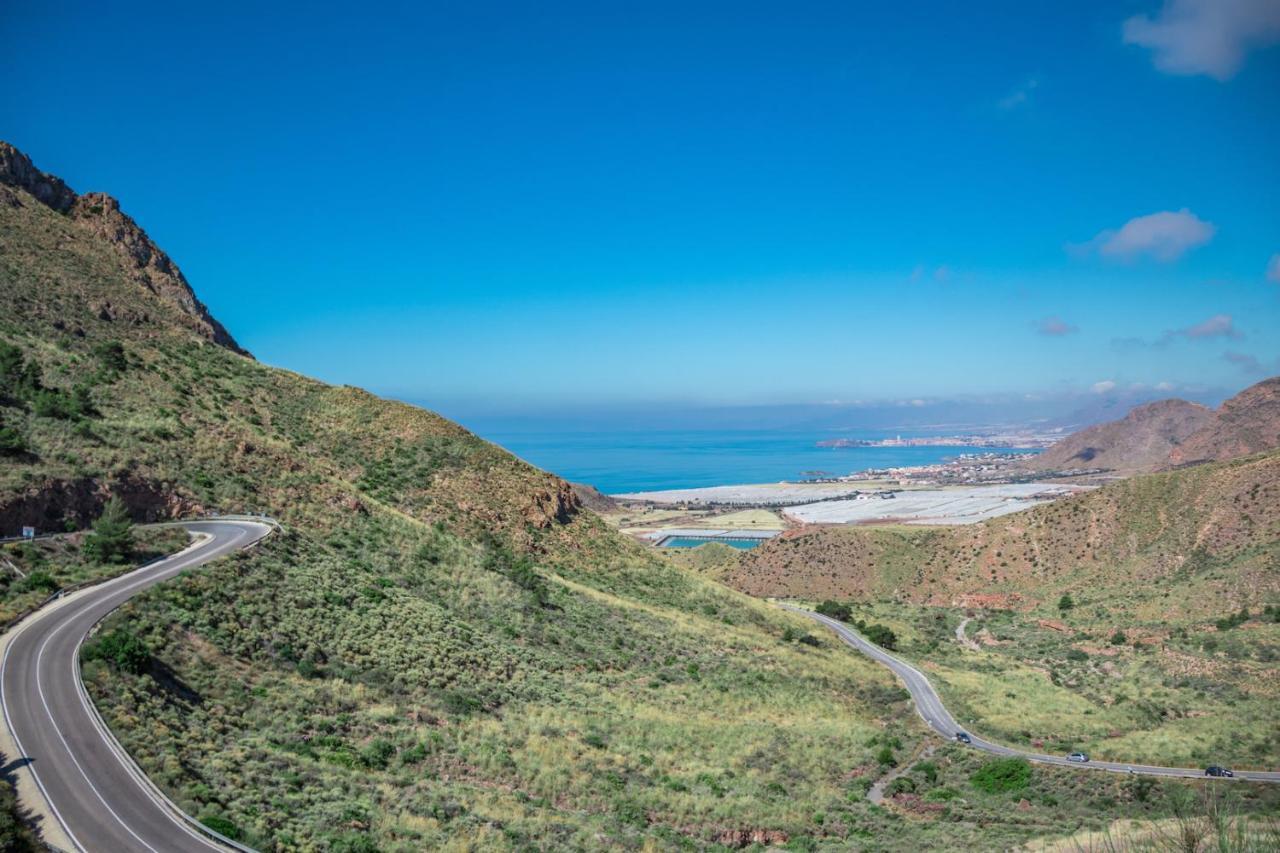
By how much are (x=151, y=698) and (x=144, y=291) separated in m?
51.6

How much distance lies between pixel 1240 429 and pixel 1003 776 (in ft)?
519

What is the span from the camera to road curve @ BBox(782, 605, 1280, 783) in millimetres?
25594

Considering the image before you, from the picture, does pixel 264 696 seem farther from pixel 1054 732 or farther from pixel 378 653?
pixel 1054 732

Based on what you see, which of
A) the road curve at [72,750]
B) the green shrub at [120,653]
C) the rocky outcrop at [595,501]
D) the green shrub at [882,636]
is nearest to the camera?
the road curve at [72,750]

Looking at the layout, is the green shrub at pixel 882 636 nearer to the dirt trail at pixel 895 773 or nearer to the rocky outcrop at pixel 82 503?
the dirt trail at pixel 895 773

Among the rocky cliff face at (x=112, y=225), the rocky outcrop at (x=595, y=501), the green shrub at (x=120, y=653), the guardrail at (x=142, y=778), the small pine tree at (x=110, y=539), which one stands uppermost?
the rocky cliff face at (x=112, y=225)

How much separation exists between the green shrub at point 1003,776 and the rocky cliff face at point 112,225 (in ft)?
204

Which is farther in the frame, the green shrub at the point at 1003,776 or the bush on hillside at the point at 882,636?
the bush on hillside at the point at 882,636

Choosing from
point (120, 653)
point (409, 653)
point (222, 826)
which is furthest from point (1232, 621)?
point (120, 653)

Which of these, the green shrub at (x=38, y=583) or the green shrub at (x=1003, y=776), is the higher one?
the green shrub at (x=38, y=583)

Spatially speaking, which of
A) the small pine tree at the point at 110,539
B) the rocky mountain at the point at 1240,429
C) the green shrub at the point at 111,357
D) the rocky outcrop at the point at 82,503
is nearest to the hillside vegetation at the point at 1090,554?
the rocky outcrop at the point at 82,503

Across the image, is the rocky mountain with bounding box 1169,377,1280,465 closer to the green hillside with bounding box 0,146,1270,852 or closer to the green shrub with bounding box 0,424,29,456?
the green hillside with bounding box 0,146,1270,852

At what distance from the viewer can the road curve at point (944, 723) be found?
84.0 feet

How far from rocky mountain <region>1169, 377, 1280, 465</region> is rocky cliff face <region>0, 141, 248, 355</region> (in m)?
168
